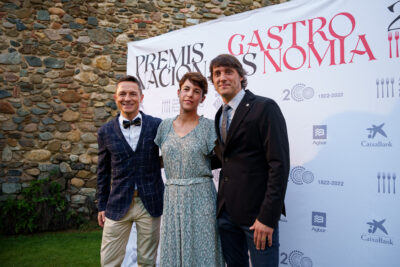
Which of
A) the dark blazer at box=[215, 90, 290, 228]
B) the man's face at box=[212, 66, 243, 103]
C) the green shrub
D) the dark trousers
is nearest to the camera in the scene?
the dark blazer at box=[215, 90, 290, 228]

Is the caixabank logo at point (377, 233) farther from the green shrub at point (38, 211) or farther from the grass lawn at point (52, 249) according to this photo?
the green shrub at point (38, 211)

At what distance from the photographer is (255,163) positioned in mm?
1461

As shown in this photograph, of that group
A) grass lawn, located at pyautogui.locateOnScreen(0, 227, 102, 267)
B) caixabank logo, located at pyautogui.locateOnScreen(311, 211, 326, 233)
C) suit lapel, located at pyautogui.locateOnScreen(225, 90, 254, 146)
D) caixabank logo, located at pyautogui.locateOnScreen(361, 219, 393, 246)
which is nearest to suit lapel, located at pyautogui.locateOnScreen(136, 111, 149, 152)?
suit lapel, located at pyautogui.locateOnScreen(225, 90, 254, 146)

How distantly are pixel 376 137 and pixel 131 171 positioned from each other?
1606 mm

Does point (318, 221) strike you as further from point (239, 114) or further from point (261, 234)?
point (239, 114)

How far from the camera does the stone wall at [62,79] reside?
4.11 meters

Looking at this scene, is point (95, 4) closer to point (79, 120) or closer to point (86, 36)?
point (86, 36)

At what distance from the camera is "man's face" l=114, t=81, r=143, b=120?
6.38ft

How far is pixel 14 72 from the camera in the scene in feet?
13.5

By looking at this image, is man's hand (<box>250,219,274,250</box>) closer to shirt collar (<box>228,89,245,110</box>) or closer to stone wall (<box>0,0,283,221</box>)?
shirt collar (<box>228,89,245,110</box>)

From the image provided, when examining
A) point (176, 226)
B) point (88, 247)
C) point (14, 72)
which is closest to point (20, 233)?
point (88, 247)

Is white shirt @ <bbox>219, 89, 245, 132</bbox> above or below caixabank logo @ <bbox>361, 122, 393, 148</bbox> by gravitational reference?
above

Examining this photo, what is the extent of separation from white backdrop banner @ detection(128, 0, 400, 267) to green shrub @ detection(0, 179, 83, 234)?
3.29m

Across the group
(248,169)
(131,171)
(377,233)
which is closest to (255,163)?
(248,169)
